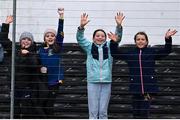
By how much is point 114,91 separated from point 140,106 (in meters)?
1.06

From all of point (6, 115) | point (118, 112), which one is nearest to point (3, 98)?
point (6, 115)

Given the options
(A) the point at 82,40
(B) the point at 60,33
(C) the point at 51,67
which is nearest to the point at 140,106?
(A) the point at 82,40

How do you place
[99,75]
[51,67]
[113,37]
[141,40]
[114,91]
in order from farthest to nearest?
1. [114,91]
2. [51,67]
3. [141,40]
4. [99,75]
5. [113,37]

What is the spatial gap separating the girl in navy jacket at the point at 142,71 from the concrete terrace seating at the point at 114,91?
0.55m

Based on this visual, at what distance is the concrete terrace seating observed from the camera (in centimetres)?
1046

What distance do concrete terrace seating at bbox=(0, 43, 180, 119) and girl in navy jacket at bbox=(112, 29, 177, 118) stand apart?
55 centimetres

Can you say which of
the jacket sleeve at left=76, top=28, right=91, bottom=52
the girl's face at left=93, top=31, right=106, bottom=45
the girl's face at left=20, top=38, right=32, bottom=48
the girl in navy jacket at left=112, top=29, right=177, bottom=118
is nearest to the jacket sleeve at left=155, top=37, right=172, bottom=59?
the girl in navy jacket at left=112, top=29, right=177, bottom=118

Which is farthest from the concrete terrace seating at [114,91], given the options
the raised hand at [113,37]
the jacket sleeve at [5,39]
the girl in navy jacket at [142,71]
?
the raised hand at [113,37]

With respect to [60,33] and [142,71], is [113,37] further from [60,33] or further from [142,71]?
[60,33]

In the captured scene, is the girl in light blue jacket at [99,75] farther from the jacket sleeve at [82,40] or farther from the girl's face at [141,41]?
the girl's face at [141,41]

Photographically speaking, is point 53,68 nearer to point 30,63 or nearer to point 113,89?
point 30,63

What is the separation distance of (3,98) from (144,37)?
241 centimetres

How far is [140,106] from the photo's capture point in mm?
9719

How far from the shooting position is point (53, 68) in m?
9.94
